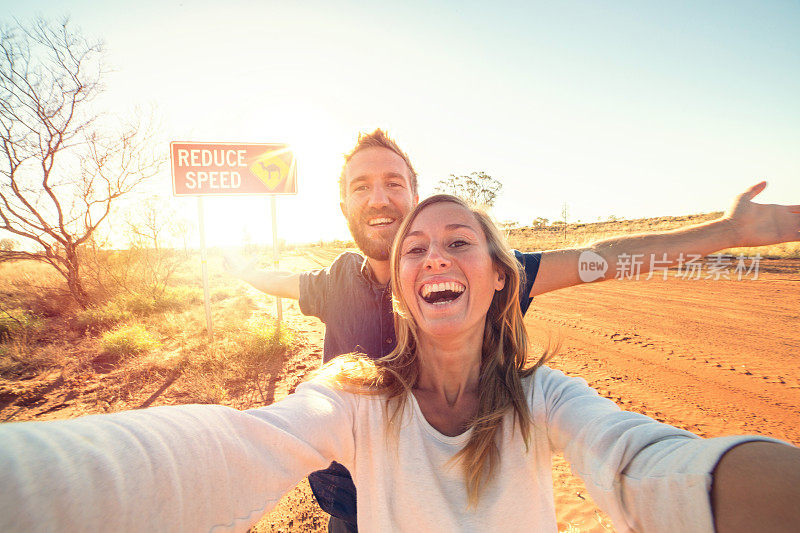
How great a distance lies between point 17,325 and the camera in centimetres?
712

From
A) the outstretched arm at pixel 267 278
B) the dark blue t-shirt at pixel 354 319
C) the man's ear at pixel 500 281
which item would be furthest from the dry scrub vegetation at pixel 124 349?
the man's ear at pixel 500 281

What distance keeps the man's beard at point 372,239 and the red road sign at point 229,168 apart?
4.78 meters

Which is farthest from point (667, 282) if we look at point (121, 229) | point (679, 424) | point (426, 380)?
point (121, 229)

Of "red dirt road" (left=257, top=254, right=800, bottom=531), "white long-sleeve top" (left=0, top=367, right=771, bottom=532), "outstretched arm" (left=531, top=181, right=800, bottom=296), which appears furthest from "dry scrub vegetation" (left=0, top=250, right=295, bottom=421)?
"outstretched arm" (left=531, top=181, right=800, bottom=296)

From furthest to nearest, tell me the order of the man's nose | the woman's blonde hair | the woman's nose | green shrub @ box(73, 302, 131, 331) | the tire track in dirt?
green shrub @ box(73, 302, 131, 331) → the tire track in dirt → the man's nose → the woman's nose → the woman's blonde hair

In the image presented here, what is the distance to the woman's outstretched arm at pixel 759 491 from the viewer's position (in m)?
0.65

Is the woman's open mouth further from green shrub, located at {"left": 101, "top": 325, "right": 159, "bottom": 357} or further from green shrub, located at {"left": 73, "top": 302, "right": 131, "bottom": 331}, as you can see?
green shrub, located at {"left": 73, "top": 302, "right": 131, "bottom": 331}

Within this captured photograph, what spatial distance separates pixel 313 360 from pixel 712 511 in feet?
19.4

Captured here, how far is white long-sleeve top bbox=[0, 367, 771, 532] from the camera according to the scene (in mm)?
571

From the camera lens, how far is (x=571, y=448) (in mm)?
1151

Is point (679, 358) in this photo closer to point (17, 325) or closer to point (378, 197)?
point (378, 197)

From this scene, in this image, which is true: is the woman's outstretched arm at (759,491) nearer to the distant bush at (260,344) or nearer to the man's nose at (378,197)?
the man's nose at (378,197)

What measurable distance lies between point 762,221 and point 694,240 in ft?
0.87

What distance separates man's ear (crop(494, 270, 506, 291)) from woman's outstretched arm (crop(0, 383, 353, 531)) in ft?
4.00
